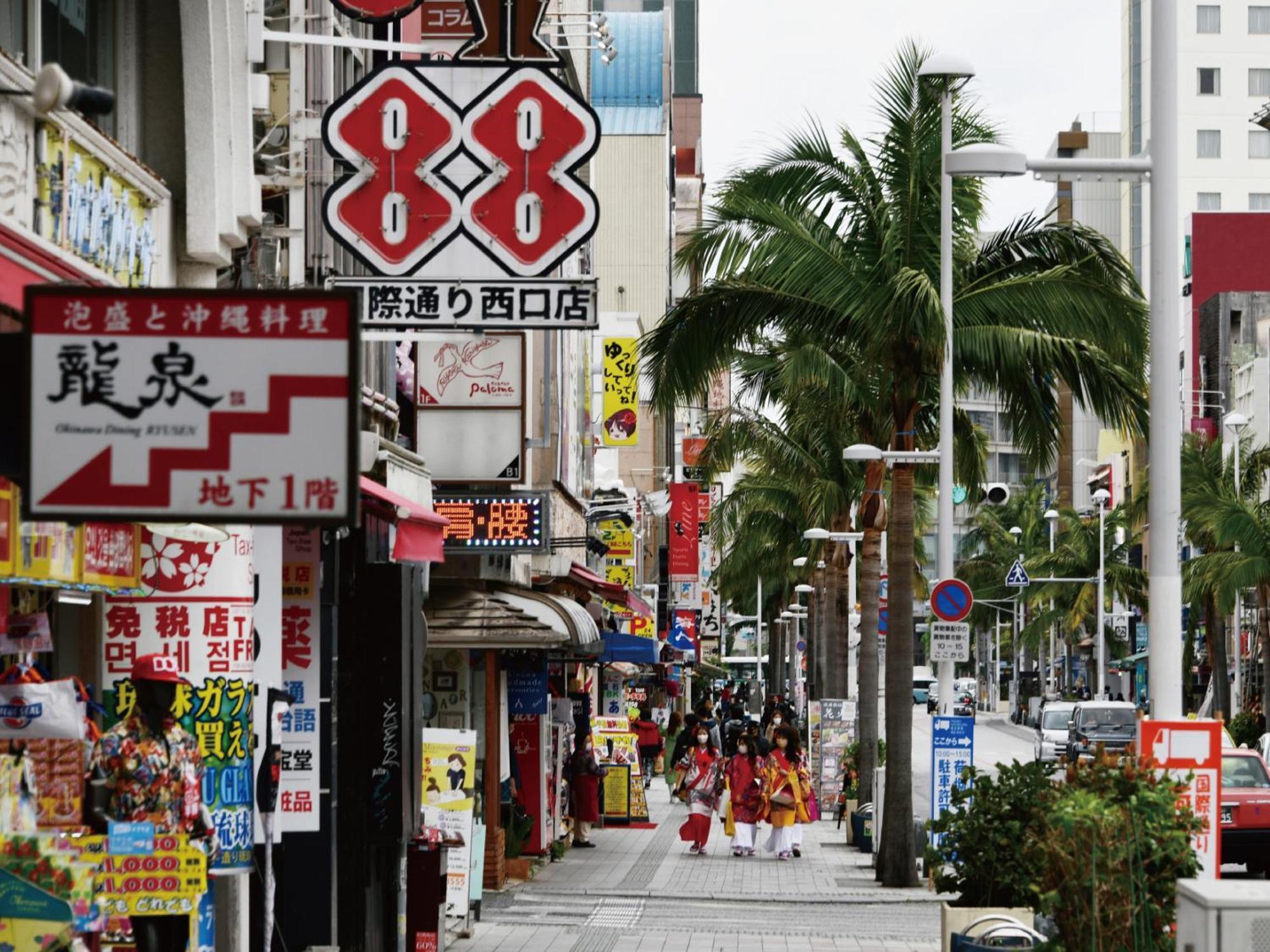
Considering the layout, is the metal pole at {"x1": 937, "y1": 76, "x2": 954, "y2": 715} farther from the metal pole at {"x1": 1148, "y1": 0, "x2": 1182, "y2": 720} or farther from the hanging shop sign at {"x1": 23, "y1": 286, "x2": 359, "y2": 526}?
the hanging shop sign at {"x1": 23, "y1": 286, "x2": 359, "y2": 526}

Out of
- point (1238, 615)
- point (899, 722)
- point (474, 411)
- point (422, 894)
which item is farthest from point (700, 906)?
point (1238, 615)

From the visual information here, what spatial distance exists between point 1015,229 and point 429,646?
27.1ft

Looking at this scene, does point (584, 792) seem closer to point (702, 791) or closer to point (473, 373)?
point (702, 791)

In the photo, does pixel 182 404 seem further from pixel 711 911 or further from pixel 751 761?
pixel 751 761

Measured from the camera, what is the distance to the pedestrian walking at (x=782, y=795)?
97.8ft

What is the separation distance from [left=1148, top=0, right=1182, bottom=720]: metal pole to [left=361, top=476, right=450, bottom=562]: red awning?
5.00 metres

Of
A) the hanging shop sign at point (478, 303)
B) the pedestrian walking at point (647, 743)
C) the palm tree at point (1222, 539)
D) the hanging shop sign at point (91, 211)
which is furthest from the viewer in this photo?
the palm tree at point (1222, 539)

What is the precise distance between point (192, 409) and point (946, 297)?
1838cm

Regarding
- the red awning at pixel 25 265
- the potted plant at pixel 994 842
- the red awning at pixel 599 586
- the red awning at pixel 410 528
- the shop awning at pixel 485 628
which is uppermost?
the red awning at pixel 25 265

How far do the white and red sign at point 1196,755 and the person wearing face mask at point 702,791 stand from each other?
1802 centimetres

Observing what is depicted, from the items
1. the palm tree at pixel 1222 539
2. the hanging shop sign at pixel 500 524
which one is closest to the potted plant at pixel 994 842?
the hanging shop sign at pixel 500 524

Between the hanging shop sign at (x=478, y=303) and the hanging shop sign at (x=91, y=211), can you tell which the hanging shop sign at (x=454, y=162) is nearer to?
the hanging shop sign at (x=478, y=303)

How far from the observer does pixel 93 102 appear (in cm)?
646

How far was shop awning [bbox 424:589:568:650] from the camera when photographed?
22.5m
